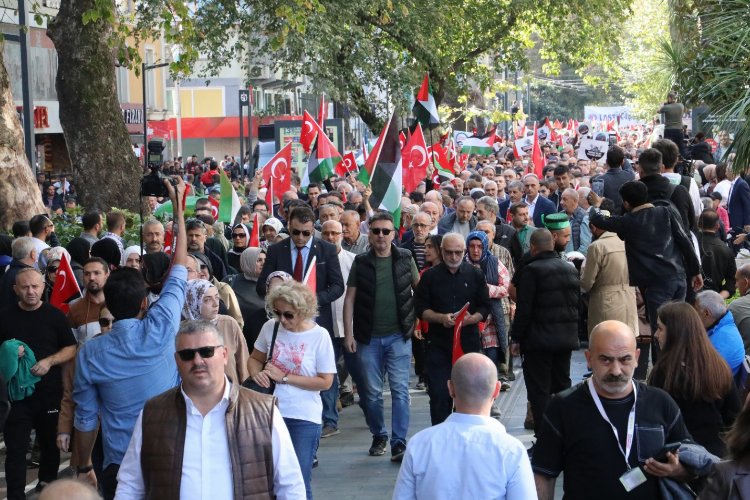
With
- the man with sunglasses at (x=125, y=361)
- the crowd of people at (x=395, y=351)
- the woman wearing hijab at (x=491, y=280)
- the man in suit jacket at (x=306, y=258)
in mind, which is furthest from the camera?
the woman wearing hijab at (x=491, y=280)

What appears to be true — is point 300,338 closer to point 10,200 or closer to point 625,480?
point 625,480

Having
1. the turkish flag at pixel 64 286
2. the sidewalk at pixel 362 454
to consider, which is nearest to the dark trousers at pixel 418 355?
the sidewalk at pixel 362 454

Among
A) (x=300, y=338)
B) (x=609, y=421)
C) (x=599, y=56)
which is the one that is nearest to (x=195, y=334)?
(x=609, y=421)

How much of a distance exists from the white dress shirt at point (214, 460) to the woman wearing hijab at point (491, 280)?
6344 millimetres

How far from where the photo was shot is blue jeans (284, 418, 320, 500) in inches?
289

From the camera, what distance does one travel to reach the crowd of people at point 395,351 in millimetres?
4875

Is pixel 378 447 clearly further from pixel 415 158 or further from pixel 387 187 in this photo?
pixel 415 158

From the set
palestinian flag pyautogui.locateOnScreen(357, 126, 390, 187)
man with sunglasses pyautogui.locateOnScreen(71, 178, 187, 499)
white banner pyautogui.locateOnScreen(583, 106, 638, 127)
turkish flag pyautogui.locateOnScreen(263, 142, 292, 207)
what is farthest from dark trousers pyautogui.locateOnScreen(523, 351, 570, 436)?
white banner pyautogui.locateOnScreen(583, 106, 638, 127)

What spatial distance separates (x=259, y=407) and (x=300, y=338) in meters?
2.48

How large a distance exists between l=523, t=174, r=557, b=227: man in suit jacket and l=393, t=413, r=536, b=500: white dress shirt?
10.8 metres

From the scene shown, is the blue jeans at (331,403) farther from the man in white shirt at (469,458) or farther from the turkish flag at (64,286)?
the man in white shirt at (469,458)

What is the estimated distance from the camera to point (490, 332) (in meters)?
11.5

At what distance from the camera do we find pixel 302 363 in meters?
7.36

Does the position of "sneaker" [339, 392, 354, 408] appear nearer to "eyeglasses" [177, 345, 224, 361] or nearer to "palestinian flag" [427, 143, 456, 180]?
"eyeglasses" [177, 345, 224, 361]
